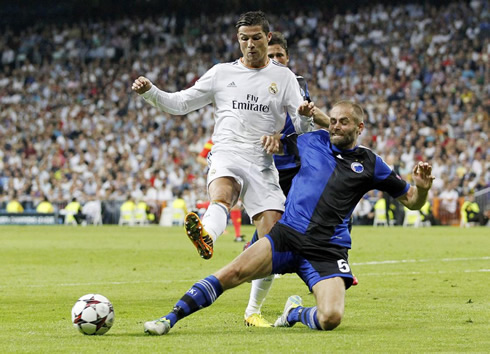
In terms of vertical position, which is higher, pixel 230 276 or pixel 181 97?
pixel 181 97

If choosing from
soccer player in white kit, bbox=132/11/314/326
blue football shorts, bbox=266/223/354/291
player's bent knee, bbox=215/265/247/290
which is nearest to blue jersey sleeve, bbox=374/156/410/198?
blue football shorts, bbox=266/223/354/291

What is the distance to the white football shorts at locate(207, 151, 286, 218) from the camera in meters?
7.59

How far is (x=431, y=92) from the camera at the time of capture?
32.3m

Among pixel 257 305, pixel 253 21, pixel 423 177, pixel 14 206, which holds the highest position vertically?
pixel 253 21

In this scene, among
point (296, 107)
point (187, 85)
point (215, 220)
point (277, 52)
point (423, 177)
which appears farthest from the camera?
point (187, 85)

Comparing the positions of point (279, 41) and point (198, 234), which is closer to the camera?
point (198, 234)

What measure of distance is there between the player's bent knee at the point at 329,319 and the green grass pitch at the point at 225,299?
0.06 m

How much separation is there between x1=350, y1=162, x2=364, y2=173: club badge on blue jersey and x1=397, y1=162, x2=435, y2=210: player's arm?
41 centimetres

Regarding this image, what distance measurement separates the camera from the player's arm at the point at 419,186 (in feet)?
22.4

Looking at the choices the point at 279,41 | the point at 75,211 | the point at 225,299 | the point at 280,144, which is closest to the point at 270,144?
the point at 280,144

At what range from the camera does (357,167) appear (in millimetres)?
7211

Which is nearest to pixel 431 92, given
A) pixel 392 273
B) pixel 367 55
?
pixel 367 55

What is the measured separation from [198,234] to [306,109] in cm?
157

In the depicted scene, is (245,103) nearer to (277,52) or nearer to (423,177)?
(277,52)
